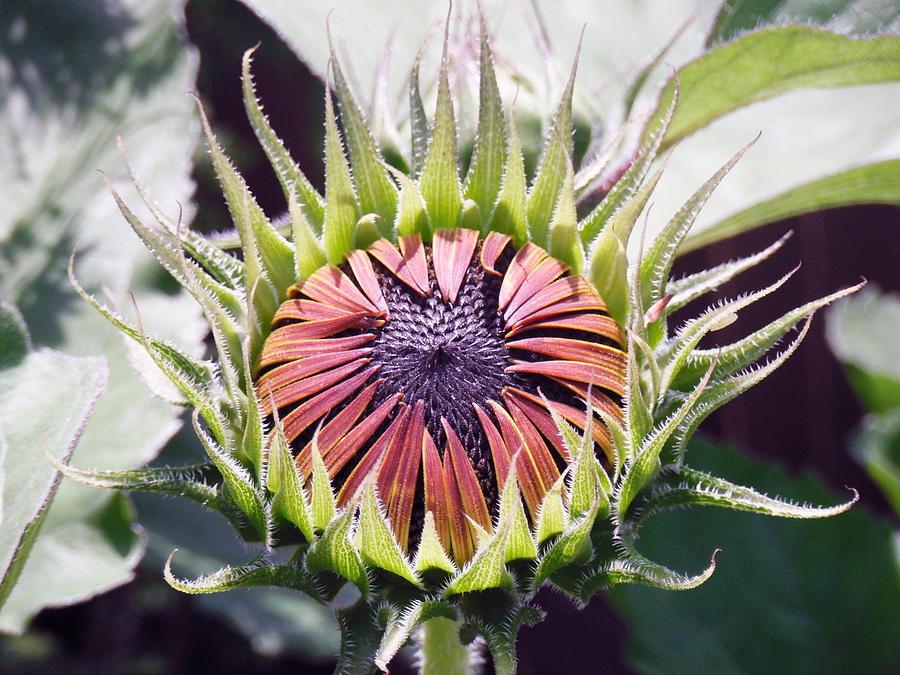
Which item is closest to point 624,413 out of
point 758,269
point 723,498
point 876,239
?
point 723,498

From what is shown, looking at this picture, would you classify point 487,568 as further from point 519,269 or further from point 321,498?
point 519,269

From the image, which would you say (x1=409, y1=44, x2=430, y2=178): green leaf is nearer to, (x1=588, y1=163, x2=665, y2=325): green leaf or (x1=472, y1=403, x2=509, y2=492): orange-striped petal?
(x1=588, y1=163, x2=665, y2=325): green leaf

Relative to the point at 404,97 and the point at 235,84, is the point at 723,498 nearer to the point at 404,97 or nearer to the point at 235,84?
the point at 404,97

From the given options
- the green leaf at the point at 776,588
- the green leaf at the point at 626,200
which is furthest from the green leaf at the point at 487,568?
the green leaf at the point at 776,588

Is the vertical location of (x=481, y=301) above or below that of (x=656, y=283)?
below

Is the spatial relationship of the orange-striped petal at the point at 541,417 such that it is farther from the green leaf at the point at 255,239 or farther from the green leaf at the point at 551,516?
the green leaf at the point at 255,239

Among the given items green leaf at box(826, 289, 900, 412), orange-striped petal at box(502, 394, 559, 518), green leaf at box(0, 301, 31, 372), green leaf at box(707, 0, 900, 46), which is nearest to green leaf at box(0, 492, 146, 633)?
green leaf at box(0, 301, 31, 372)

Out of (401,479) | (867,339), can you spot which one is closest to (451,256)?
(401,479)
